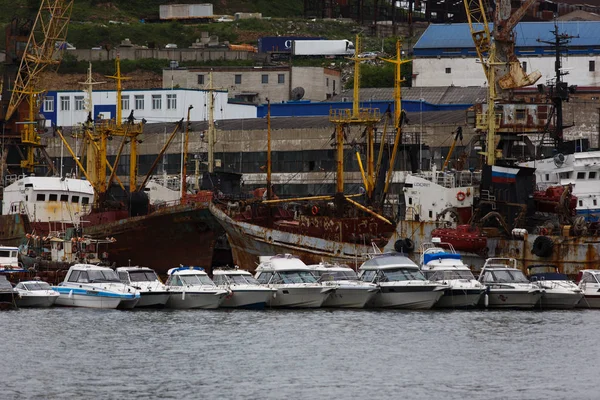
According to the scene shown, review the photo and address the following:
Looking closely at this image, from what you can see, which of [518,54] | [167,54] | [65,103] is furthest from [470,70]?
[167,54]

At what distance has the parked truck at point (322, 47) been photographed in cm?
17950

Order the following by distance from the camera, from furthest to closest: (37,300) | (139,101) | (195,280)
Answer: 1. (139,101)
2. (37,300)
3. (195,280)

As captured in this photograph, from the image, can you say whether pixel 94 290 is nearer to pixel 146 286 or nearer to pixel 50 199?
pixel 146 286

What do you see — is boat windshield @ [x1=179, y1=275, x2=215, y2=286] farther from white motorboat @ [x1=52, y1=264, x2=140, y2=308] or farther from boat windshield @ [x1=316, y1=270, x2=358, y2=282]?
boat windshield @ [x1=316, y1=270, x2=358, y2=282]

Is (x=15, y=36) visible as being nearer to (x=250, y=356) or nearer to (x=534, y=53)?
(x=534, y=53)

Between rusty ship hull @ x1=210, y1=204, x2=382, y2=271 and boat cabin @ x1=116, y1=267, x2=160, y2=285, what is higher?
rusty ship hull @ x1=210, y1=204, x2=382, y2=271

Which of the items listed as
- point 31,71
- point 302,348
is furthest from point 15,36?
point 302,348

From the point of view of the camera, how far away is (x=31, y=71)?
126812 millimetres

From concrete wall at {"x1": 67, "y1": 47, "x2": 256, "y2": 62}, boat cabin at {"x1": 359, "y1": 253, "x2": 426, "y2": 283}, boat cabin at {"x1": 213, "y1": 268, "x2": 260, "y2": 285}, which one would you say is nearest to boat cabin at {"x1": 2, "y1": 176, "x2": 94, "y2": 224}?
boat cabin at {"x1": 213, "y1": 268, "x2": 260, "y2": 285}

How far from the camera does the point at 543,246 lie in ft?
277

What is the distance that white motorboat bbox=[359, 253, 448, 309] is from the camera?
76625 mm

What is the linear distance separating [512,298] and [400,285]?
20.1 feet

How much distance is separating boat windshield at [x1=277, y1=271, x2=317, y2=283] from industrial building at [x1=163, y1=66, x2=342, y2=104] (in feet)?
262

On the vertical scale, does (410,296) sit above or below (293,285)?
below
